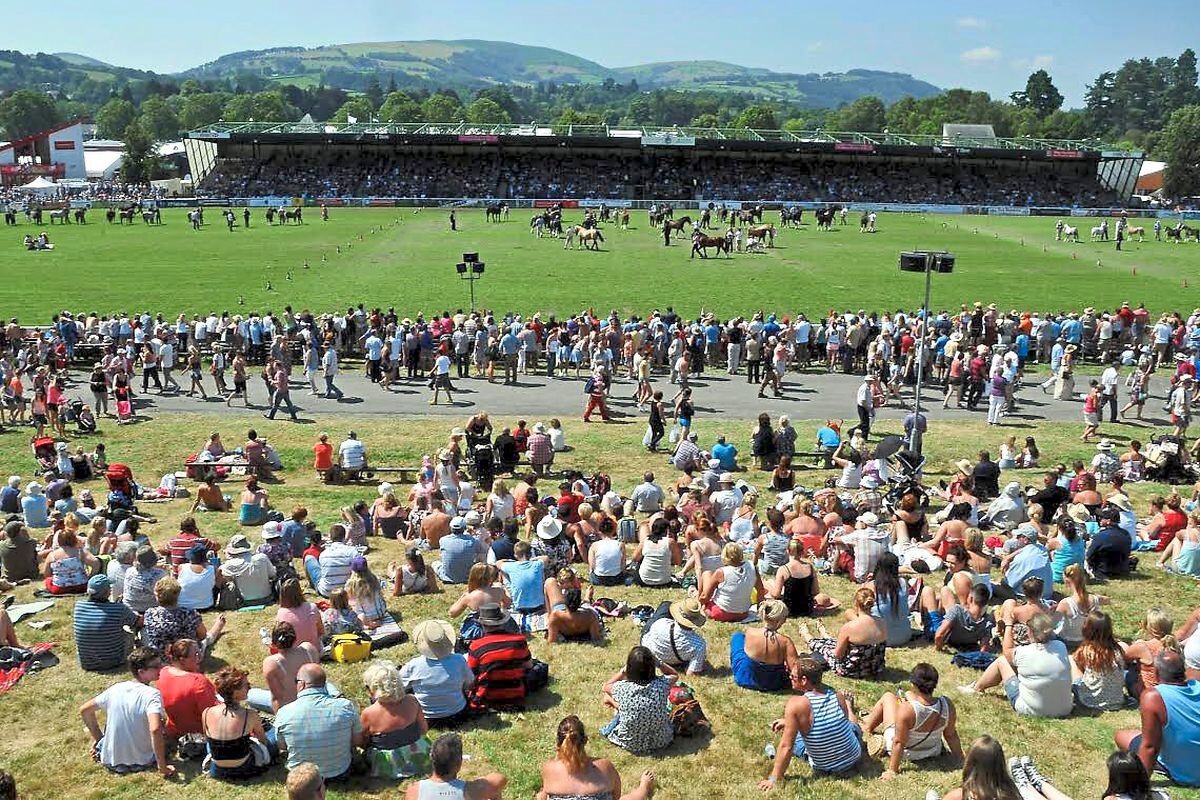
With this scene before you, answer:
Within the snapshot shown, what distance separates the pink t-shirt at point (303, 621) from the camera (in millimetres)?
9172

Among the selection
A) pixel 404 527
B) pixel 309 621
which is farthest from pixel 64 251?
pixel 309 621

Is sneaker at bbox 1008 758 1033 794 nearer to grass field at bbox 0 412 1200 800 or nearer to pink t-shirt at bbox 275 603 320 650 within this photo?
grass field at bbox 0 412 1200 800

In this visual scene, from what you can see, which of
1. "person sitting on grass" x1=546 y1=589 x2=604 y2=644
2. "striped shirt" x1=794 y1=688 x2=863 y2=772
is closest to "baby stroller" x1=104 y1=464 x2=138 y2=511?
"person sitting on grass" x1=546 y1=589 x2=604 y2=644

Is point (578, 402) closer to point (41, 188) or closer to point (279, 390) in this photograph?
point (279, 390)

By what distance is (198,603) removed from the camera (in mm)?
10906

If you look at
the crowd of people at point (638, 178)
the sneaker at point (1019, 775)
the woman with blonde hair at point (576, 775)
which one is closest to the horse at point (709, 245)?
the crowd of people at point (638, 178)

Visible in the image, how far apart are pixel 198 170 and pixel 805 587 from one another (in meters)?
88.8

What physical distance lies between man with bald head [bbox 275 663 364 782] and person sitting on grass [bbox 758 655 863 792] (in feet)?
10.4

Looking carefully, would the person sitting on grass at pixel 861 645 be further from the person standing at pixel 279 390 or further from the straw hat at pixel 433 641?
the person standing at pixel 279 390

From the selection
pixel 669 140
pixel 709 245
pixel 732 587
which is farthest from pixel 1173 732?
pixel 669 140

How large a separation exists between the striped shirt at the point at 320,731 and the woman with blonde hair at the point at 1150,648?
6.62m

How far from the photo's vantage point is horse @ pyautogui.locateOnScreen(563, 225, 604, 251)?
46.7 metres

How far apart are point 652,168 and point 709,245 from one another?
125 ft

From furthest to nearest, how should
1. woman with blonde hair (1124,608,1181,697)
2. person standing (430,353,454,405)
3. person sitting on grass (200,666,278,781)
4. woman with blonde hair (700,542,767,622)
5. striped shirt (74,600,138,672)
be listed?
person standing (430,353,454,405), woman with blonde hair (700,542,767,622), striped shirt (74,600,138,672), woman with blonde hair (1124,608,1181,697), person sitting on grass (200,666,278,781)
